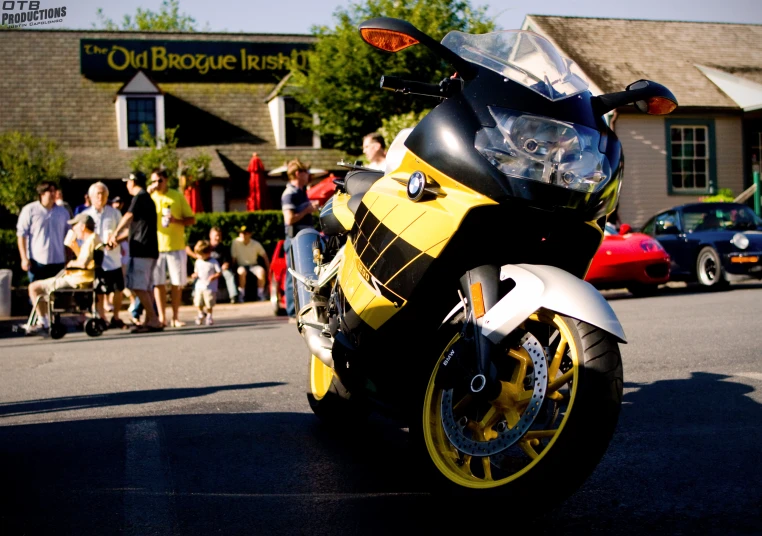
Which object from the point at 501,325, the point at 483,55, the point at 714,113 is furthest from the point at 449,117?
the point at 714,113

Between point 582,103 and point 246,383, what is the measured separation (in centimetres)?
405

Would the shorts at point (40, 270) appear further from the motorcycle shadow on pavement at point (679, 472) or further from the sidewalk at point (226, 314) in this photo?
the motorcycle shadow on pavement at point (679, 472)

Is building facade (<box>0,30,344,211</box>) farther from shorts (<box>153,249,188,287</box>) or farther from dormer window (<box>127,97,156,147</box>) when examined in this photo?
shorts (<box>153,249,188,287</box>)

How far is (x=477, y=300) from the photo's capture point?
11.2 ft

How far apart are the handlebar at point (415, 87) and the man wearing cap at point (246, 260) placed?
1461 cm

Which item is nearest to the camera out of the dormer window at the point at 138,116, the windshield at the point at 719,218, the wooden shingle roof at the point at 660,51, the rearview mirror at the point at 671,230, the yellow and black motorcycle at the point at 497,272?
the yellow and black motorcycle at the point at 497,272

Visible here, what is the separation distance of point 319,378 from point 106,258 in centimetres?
813

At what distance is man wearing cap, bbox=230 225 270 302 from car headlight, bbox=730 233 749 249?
27.4 feet

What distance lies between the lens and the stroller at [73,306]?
12.3 meters

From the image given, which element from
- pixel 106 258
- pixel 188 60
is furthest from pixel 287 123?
pixel 106 258

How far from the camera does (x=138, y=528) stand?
3479 mm

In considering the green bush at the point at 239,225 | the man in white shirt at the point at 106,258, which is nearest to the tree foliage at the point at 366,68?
the green bush at the point at 239,225

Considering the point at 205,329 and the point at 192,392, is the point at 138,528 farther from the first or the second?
the point at 205,329

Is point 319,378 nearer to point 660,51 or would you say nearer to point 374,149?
point 374,149
